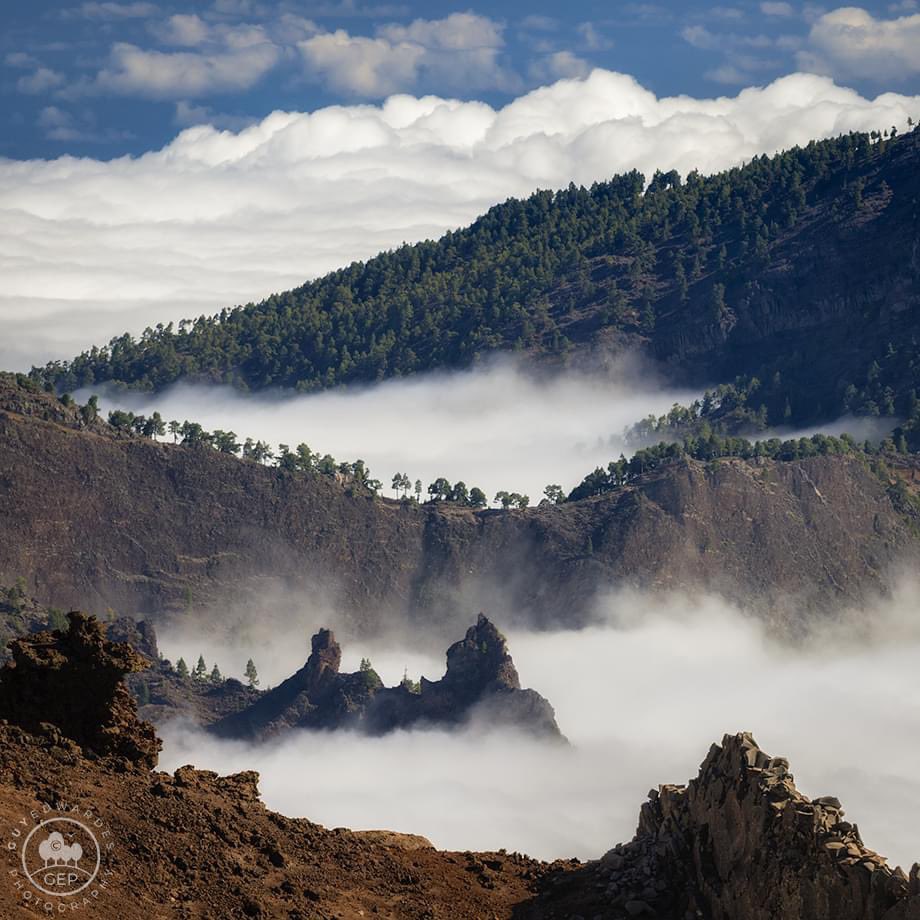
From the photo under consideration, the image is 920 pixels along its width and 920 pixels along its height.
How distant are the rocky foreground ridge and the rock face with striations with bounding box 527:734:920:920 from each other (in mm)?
44

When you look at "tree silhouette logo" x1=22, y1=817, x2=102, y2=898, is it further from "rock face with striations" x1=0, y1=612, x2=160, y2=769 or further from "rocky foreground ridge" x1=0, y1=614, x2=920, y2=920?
A: "rock face with striations" x1=0, y1=612, x2=160, y2=769

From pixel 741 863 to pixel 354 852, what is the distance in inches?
424

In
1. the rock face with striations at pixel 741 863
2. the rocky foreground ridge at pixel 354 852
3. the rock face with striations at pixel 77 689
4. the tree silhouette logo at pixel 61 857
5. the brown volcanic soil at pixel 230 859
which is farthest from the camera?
the rock face with striations at pixel 77 689

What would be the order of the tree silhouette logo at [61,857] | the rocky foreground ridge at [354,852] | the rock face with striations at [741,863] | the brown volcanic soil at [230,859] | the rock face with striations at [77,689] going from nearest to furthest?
the rock face with striations at [741,863], the tree silhouette logo at [61,857], the rocky foreground ridge at [354,852], the brown volcanic soil at [230,859], the rock face with striations at [77,689]

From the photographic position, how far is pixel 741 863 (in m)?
59.2

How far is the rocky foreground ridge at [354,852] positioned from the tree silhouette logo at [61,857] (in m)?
0.48

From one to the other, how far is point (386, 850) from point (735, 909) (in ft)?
35.3

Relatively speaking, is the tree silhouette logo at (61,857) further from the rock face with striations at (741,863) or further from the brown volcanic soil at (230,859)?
the rock face with striations at (741,863)

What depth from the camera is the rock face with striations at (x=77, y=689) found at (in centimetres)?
6488

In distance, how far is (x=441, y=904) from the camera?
62.1 m

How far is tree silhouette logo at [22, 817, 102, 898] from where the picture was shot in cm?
5559

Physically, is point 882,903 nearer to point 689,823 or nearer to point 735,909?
point 735,909

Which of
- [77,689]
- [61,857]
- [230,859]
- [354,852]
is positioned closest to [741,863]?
[354,852]

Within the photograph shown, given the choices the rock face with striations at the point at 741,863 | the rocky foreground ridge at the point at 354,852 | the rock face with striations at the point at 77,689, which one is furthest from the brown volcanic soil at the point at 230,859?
the rock face with striations at the point at 741,863
